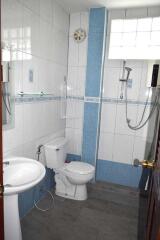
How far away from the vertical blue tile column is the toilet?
38 centimetres

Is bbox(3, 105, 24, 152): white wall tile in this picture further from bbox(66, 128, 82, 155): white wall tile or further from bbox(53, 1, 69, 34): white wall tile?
bbox(53, 1, 69, 34): white wall tile

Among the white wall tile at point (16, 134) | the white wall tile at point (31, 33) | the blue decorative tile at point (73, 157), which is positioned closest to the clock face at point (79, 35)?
the white wall tile at point (31, 33)

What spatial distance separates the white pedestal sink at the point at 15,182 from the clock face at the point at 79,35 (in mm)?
1900

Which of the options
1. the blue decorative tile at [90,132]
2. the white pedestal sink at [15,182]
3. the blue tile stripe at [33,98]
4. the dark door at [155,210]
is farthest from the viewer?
the blue decorative tile at [90,132]

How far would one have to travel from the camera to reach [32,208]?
2.41 meters

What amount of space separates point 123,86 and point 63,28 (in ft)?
3.79

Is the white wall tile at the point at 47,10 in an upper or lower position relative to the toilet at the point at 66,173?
upper

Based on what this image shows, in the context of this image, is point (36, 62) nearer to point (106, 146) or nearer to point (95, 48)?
point (95, 48)

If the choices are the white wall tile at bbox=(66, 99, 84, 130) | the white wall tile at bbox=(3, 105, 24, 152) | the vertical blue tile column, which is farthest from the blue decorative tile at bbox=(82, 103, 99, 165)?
the white wall tile at bbox=(3, 105, 24, 152)

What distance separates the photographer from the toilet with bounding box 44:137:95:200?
2508 mm

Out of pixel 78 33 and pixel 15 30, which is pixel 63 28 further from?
pixel 15 30

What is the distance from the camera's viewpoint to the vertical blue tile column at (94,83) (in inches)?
108

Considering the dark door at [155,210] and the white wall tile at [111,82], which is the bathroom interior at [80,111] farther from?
the dark door at [155,210]

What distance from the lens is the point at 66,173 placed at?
102 inches
